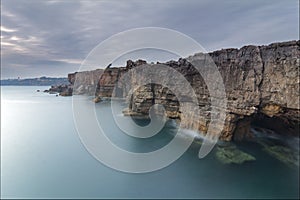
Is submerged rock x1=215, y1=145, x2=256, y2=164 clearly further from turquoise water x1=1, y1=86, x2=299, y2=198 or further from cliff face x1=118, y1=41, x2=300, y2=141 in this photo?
cliff face x1=118, y1=41, x2=300, y2=141

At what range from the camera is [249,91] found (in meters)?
16.9

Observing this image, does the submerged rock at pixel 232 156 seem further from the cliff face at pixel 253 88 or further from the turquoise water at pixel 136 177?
the cliff face at pixel 253 88

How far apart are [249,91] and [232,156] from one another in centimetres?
531

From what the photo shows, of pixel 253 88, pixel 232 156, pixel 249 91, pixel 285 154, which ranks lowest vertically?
pixel 232 156

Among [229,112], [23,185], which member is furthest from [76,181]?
[229,112]

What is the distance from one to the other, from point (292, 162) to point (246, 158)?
2880mm

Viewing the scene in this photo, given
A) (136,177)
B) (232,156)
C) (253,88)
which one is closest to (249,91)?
(253,88)

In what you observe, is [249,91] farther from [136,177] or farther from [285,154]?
[136,177]

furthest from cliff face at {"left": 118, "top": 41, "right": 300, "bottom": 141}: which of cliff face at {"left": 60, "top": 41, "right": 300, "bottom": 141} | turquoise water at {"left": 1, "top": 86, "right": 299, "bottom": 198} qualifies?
turquoise water at {"left": 1, "top": 86, "right": 299, "bottom": 198}

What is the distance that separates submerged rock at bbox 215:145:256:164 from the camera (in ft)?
49.4

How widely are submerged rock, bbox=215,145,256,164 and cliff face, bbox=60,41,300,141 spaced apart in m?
2.39

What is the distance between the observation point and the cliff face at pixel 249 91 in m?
14.9

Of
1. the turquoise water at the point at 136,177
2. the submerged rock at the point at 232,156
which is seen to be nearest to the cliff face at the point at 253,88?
the submerged rock at the point at 232,156

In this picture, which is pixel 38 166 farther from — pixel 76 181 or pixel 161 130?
pixel 161 130
